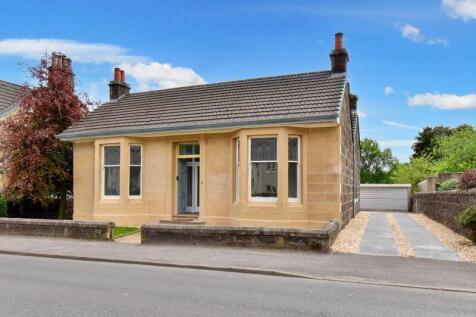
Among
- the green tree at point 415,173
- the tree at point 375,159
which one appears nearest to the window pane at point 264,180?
the green tree at point 415,173

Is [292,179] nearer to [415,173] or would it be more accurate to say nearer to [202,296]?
[202,296]

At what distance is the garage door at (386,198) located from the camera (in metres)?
32.3

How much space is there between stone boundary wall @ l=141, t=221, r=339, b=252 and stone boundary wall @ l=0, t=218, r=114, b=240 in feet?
5.18

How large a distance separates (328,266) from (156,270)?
3.63 meters

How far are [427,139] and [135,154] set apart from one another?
55960mm

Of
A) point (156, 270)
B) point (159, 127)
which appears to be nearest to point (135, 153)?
point (159, 127)

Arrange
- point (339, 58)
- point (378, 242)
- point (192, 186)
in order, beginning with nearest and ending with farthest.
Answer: point (378, 242), point (339, 58), point (192, 186)

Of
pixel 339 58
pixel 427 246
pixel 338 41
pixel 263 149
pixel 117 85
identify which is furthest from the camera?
pixel 117 85

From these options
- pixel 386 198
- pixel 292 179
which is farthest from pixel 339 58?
pixel 386 198

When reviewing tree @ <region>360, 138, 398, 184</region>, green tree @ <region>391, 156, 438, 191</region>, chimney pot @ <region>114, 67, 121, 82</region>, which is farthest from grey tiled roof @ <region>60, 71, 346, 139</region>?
tree @ <region>360, 138, 398, 184</region>

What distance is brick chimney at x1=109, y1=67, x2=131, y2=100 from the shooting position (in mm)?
21109

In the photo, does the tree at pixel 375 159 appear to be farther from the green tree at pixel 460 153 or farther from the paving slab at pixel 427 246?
the paving slab at pixel 427 246

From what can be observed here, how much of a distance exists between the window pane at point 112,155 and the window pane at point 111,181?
256 millimetres

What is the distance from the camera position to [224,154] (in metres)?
15.6
